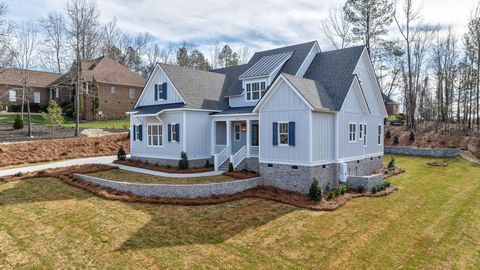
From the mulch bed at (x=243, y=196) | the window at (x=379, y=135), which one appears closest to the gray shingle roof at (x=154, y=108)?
the mulch bed at (x=243, y=196)

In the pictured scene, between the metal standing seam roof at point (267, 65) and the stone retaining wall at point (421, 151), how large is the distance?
15.8 meters

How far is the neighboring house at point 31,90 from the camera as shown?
41906mm

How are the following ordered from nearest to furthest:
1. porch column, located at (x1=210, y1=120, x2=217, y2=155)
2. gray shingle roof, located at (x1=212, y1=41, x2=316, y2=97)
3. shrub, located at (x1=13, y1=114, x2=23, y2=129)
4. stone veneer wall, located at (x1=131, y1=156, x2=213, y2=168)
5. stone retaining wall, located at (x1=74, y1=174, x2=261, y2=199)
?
stone retaining wall, located at (x1=74, y1=174, x2=261, y2=199), stone veneer wall, located at (x1=131, y1=156, x2=213, y2=168), gray shingle roof, located at (x1=212, y1=41, x2=316, y2=97), porch column, located at (x1=210, y1=120, x2=217, y2=155), shrub, located at (x1=13, y1=114, x2=23, y2=129)

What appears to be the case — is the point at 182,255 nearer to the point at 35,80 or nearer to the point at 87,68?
the point at 87,68

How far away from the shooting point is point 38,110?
4288cm

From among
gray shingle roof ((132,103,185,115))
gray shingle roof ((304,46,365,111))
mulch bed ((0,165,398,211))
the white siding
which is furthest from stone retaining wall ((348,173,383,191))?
gray shingle roof ((132,103,185,115))

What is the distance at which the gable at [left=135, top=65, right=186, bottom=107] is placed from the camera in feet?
72.1

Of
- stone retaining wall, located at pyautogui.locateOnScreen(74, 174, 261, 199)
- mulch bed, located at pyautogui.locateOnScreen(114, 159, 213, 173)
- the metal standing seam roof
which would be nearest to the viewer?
stone retaining wall, located at pyautogui.locateOnScreen(74, 174, 261, 199)

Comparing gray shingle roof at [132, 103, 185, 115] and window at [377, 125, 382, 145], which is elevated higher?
gray shingle roof at [132, 103, 185, 115]

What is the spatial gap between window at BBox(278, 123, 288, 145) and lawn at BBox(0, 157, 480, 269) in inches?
138

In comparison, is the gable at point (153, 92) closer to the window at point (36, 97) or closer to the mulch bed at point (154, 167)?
the mulch bed at point (154, 167)

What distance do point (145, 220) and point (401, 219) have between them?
32.6 feet

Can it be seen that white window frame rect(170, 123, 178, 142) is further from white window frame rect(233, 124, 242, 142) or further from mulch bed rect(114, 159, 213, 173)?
white window frame rect(233, 124, 242, 142)

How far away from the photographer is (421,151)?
29.0 meters
